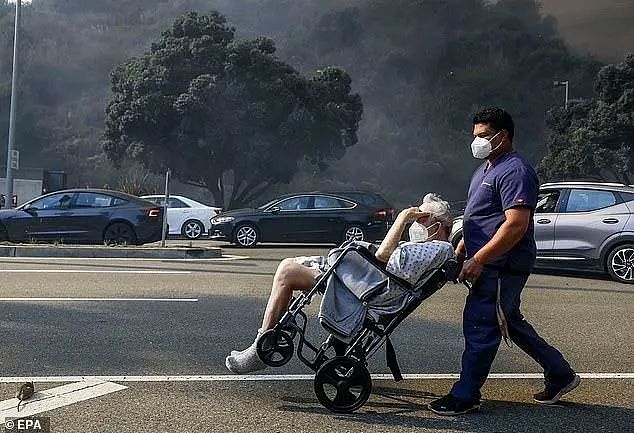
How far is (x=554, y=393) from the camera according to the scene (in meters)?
4.77

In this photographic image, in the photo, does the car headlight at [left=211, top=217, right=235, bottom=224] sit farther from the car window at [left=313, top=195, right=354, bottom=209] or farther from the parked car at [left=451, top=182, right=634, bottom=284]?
the parked car at [left=451, top=182, right=634, bottom=284]

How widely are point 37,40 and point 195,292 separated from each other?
218 feet

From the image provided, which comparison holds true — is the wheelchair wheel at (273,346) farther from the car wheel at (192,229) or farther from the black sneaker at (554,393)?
the car wheel at (192,229)

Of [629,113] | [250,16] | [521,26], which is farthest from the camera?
[250,16]

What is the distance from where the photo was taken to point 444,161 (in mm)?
45875

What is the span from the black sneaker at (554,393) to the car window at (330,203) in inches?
518

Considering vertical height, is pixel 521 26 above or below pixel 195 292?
above

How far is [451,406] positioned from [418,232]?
1.02 meters

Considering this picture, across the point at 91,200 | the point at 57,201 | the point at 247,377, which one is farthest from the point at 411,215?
the point at 57,201

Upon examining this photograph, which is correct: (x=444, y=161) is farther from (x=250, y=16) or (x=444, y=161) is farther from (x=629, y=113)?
(x=250, y=16)

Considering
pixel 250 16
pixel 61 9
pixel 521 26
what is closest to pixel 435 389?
pixel 521 26

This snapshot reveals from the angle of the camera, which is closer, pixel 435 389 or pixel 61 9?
pixel 435 389

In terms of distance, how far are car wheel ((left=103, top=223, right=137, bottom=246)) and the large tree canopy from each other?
48.6 feet

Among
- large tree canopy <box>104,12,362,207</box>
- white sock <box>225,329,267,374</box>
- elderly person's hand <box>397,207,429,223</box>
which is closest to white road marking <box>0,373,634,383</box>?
white sock <box>225,329,267,374</box>
